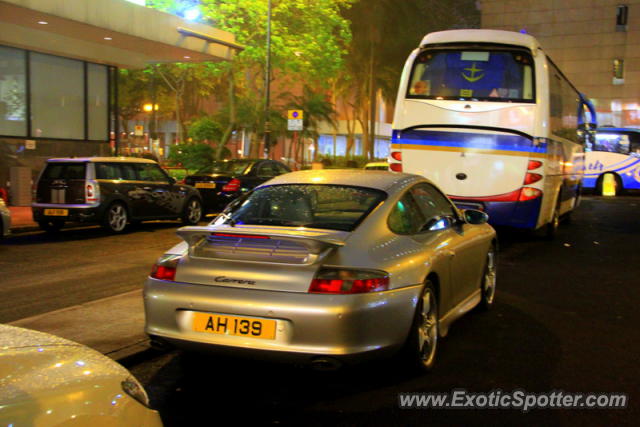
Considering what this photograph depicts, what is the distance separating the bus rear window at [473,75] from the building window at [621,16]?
53.4 m

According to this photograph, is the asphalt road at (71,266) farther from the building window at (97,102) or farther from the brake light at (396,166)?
the building window at (97,102)

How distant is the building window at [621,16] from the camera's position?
58.0m

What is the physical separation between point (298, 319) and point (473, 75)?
28.7ft

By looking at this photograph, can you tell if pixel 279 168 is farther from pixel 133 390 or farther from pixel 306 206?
pixel 133 390

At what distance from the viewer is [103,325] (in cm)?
574

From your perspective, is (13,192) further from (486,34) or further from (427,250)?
(427,250)

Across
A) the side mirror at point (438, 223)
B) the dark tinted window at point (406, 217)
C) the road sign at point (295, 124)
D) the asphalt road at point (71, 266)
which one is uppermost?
the road sign at point (295, 124)

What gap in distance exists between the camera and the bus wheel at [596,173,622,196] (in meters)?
28.9

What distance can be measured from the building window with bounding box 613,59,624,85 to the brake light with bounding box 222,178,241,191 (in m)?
51.6

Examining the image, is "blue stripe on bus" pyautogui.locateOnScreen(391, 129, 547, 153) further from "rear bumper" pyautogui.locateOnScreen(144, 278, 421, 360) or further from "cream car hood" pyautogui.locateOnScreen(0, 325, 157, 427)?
"cream car hood" pyautogui.locateOnScreen(0, 325, 157, 427)

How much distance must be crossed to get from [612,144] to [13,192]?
2276cm

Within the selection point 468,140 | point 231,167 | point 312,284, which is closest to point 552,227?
point 468,140

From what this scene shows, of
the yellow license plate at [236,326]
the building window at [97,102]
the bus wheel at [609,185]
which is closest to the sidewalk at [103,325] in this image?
the yellow license plate at [236,326]

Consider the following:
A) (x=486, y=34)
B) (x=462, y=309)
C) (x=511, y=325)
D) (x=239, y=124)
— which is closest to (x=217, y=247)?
(x=462, y=309)
